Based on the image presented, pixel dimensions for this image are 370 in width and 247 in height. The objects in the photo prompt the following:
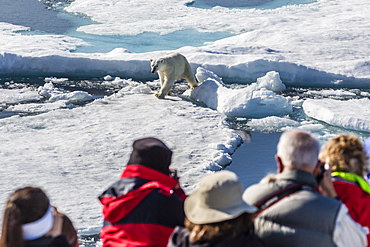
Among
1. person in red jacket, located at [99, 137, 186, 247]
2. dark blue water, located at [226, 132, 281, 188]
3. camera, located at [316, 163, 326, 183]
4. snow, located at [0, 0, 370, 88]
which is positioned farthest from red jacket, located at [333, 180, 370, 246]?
snow, located at [0, 0, 370, 88]

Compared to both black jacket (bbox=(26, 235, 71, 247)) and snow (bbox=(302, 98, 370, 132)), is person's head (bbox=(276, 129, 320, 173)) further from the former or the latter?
snow (bbox=(302, 98, 370, 132))

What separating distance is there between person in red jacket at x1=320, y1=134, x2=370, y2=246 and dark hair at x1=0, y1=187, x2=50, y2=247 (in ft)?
3.49

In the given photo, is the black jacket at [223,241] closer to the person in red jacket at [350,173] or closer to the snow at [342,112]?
the person in red jacket at [350,173]

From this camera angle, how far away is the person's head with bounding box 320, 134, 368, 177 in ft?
6.82

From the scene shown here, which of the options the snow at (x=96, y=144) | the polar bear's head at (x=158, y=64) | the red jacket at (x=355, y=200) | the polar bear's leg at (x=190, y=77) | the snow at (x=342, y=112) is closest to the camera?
the red jacket at (x=355, y=200)

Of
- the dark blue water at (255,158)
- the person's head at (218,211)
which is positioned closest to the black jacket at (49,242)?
the person's head at (218,211)

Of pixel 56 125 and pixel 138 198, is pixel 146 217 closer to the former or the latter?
pixel 138 198

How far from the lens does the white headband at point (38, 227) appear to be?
1.70 meters

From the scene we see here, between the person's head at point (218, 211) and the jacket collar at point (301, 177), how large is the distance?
0.84 ft

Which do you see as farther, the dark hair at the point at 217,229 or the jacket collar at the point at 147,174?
the jacket collar at the point at 147,174

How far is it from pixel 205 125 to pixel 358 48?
4502 millimetres

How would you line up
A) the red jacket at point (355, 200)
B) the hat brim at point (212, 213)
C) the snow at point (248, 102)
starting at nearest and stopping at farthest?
the hat brim at point (212, 213) < the red jacket at point (355, 200) < the snow at point (248, 102)

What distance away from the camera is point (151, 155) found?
6.92 ft

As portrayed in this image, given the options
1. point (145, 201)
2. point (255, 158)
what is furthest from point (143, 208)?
point (255, 158)
